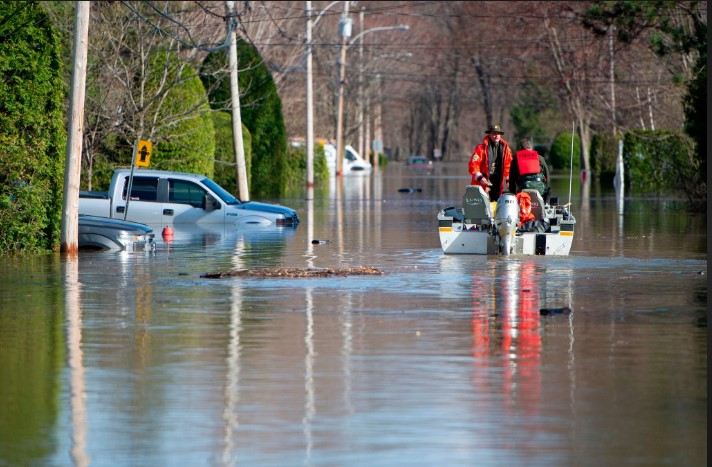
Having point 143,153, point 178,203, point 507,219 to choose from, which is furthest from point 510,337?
point 178,203

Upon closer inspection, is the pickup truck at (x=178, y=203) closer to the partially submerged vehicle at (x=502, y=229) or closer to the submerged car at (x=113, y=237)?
the submerged car at (x=113, y=237)

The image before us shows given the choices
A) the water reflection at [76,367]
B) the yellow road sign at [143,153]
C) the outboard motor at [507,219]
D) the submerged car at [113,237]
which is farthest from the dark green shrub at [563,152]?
the water reflection at [76,367]

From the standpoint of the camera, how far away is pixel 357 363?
12359 millimetres

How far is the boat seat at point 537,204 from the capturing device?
2386cm

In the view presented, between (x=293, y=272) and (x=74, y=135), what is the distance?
197 inches

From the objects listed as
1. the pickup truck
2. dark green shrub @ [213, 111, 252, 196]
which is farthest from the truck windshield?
dark green shrub @ [213, 111, 252, 196]

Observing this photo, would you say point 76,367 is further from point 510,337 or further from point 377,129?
point 377,129

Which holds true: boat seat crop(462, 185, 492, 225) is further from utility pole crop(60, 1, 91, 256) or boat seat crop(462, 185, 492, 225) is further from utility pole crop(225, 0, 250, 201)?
utility pole crop(225, 0, 250, 201)

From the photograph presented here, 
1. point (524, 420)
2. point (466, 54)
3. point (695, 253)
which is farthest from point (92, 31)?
point (466, 54)

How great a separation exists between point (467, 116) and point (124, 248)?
6129 inches

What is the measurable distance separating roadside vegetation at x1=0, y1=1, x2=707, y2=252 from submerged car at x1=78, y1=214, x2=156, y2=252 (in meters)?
0.92

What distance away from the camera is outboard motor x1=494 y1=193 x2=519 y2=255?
901 inches

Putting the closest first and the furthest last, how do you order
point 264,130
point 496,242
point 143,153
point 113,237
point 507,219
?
point 507,219 → point 496,242 → point 113,237 → point 143,153 → point 264,130

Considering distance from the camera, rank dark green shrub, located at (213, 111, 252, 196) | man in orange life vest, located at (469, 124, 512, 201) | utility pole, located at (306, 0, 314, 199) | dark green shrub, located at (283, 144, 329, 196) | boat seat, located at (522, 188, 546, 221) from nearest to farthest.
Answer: boat seat, located at (522, 188, 546, 221) < man in orange life vest, located at (469, 124, 512, 201) < dark green shrub, located at (213, 111, 252, 196) < utility pole, located at (306, 0, 314, 199) < dark green shrub, located at (283, 144, 329, 196)
